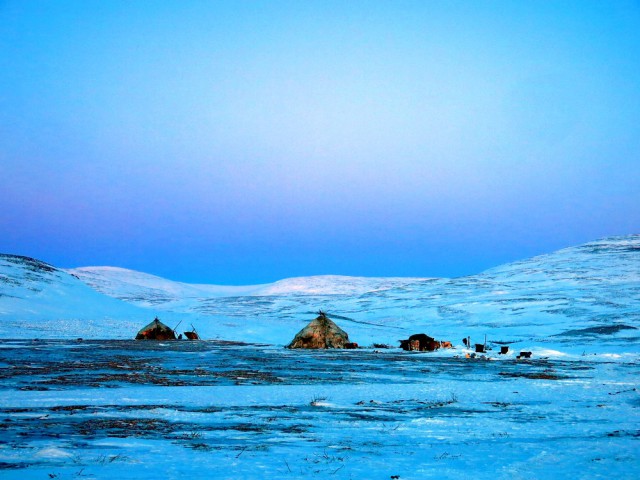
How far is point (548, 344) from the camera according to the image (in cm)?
5041

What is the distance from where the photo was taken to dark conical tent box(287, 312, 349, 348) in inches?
1955

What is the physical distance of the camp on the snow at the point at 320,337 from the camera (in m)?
49.6

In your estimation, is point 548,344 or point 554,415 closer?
point 554,415

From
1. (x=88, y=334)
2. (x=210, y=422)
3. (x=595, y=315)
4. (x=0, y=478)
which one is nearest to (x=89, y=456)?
(x=0, y=478)

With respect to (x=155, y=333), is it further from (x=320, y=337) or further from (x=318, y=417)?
(x=318, y=417)

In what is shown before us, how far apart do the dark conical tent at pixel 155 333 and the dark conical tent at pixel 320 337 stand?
43.8 feet

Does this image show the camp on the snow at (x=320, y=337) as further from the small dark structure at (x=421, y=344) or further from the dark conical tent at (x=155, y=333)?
the dark conical tent at (x=155, y=333)

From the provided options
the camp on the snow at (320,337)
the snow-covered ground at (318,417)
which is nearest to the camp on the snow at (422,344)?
the camp on the snow at (320,337)

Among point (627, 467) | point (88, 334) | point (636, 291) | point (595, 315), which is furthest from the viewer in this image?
point (636, 291)

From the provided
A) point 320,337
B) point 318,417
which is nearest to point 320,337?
point 320,337

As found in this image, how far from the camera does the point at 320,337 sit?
1976 inches

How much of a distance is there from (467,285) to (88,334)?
72.3 meters

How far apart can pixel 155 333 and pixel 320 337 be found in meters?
15.1

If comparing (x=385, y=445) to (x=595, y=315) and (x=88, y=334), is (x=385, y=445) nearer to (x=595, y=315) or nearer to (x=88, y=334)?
(x=88, y=334)
